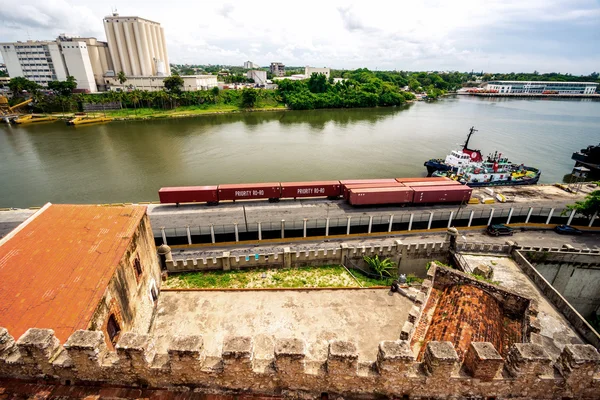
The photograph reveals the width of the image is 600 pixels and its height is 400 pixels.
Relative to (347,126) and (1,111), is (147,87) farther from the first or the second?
Answer: (347,126)

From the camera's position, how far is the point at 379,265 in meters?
26.4

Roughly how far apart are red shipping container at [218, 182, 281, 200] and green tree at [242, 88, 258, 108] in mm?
96803

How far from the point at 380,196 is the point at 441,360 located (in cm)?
2948

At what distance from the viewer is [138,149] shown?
6931 cm

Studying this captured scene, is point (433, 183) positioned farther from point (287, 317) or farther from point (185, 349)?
point (185, 349)

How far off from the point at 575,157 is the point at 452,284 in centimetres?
7194

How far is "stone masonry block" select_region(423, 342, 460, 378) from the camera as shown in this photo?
750 centimetres

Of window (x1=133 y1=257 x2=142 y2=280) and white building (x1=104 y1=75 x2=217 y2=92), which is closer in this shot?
window (x1=133 y1=257 x2=142 y2=280)

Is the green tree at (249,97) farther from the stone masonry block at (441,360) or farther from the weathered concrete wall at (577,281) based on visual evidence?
the stone masonry block at (441,360)

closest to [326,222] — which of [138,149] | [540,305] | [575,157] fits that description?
[540,305]

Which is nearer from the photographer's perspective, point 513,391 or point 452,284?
point 513,391

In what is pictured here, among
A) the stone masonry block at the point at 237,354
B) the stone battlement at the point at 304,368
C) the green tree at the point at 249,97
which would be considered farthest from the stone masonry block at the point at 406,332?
the green tree at the point at 249,97

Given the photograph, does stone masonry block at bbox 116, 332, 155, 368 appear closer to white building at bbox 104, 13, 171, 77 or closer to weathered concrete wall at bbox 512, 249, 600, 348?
weathered concrete wall at bbox 512, 249, 600, 348

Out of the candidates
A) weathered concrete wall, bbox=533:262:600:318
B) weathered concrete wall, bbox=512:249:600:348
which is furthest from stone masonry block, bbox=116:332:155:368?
weathered concrete wall, bbox=533:262:600:318
